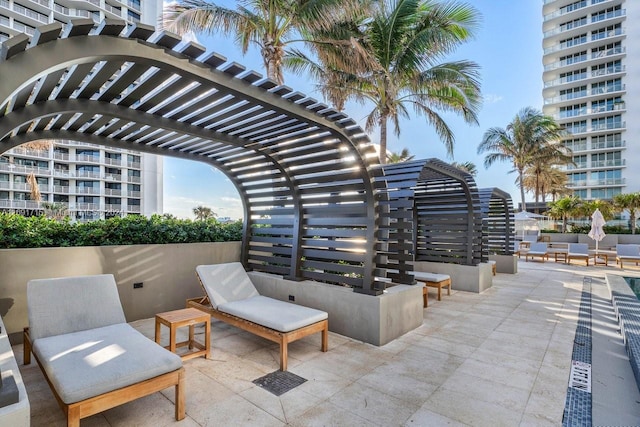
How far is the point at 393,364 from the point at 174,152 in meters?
5.05

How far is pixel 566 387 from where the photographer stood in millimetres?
3475

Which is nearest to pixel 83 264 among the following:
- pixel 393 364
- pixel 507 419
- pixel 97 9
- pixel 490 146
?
pixel 393 364

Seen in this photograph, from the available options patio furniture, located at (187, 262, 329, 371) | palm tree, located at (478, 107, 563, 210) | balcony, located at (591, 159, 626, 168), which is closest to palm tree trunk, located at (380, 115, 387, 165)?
patio furniture, located at (187, 262, 329, 371)

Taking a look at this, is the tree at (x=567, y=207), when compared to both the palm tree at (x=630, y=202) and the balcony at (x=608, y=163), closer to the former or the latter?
the palm tree at (x=630, y=202)

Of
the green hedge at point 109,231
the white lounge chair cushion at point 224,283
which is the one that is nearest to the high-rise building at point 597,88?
the green hedge at point 109,231

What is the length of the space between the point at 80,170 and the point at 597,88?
2411 inches

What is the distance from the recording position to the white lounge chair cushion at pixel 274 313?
3.98 m

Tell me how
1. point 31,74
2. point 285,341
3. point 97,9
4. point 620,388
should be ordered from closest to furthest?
point 31,74
point 620,388
point 285,341
point 97,9

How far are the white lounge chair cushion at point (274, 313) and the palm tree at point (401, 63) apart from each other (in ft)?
21.7

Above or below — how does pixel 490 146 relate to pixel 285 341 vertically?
above

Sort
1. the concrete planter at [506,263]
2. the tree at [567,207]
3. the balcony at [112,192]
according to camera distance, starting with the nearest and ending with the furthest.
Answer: the concrete planter at [506,263], the tree at [567,207], the balcony at [112,192]

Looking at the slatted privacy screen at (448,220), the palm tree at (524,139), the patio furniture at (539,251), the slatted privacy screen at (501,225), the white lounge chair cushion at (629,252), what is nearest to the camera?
the slatted privacy screen at (448,220)

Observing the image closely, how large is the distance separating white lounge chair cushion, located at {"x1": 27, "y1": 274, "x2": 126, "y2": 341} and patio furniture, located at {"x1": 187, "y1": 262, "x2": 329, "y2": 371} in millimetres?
1288

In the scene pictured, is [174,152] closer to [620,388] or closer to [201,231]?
[201,231]
